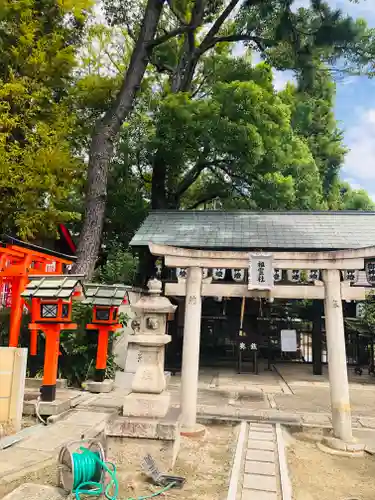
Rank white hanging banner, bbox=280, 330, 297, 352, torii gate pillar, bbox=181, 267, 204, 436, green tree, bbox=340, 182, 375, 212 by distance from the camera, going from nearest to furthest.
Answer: torii gate pillar, bbox=181, 267, 204, 436
white hanging banner, bbox=280, 330, 297, 352
green tree, bbox=340, 182, 375, 212

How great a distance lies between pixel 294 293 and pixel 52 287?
199 inches

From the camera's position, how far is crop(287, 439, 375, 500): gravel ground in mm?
4930

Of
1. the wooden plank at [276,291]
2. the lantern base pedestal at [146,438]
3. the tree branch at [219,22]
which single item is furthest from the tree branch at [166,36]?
the lantern base pedestal at [146,438]

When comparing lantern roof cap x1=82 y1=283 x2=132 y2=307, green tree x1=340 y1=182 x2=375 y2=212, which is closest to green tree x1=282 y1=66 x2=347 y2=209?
green tree x1=340 y1=182 x2=375 y2=212

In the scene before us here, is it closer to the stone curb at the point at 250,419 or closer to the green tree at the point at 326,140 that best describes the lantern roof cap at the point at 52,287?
the stone curb at the point at 250,419

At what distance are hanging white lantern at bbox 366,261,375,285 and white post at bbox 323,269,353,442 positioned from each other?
5.41 metres

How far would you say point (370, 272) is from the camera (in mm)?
12125

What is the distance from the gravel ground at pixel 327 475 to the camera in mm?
4930

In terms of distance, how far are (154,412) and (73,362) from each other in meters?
5.52

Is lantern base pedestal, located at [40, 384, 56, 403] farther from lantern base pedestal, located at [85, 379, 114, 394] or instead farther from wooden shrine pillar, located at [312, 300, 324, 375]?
wooden shrine pillar, located at [312, 300, 324, 375]

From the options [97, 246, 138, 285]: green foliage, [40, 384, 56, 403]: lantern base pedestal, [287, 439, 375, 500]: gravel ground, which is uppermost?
[97, 246, 138, 285]: green foliage

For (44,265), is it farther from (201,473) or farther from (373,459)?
(373,459)

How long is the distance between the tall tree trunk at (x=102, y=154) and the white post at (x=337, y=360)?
9020 mm

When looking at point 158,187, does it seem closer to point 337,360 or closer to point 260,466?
point 337,360
